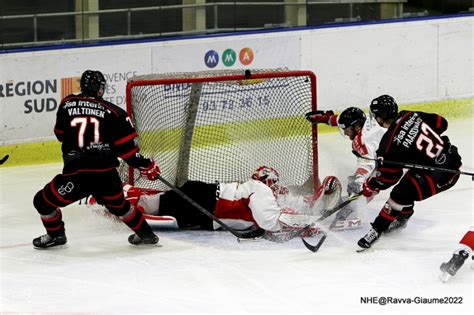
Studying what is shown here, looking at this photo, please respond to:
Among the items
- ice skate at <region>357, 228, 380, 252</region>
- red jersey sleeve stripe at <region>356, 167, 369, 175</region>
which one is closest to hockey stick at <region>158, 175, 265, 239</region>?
ice skate at <region>357, 228, 380, 252</region>

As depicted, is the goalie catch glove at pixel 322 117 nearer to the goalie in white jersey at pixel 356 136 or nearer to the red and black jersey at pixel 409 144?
the goalie in white jersey at pixel 356 136

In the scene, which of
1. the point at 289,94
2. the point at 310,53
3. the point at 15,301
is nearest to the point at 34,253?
the point at 15,301

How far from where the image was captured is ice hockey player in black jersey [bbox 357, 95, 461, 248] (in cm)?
552

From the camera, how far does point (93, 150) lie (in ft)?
18.3

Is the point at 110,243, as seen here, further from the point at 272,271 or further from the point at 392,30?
the point at 392,30

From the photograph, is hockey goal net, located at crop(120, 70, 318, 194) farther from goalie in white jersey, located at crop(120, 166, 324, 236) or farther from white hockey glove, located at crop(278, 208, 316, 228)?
white hockey glove, located at crop(278, 208, 316, 228)

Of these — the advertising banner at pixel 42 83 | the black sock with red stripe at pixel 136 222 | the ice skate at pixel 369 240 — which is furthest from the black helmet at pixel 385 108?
the advertising banner at pixel 42 83

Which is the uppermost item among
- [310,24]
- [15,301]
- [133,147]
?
[310,24]

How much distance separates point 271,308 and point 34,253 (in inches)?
57.1

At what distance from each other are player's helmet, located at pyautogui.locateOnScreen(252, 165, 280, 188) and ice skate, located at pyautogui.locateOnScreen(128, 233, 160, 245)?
61cm

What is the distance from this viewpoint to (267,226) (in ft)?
19.1

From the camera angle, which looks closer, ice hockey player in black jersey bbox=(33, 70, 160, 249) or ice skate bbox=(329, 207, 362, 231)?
ice hockey player in black jersey bbox=(33, 70, 160, 249)

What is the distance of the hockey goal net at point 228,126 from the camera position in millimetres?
6336

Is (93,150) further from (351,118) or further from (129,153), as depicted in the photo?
(351,118)
